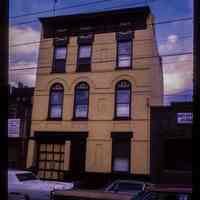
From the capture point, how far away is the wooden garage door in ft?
75.4

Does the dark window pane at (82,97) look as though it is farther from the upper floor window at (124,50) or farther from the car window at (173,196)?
the car window at (173,196)

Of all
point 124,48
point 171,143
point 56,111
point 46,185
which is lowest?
point 46,185

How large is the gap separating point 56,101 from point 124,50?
5.24 metres

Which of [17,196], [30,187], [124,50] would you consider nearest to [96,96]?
[124,50]

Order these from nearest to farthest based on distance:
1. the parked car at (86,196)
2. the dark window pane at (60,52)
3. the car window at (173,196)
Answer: the car window at (173,196) < the parked car at (86,196) < the dark window pane at (60,52)

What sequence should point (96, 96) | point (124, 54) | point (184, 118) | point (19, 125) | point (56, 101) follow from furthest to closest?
point (19, 125) < point (56, 101) < point (124, 54) < point (96, 96) < point (184, 118)

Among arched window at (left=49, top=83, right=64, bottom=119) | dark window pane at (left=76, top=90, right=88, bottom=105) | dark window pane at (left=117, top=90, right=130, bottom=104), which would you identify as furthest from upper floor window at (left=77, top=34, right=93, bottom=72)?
dark window pane at (left=117, top=90, right=130, bottom=104)

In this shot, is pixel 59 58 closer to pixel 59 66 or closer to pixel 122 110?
pixel 59 66

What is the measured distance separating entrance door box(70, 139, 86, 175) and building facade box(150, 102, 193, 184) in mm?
A: 4100

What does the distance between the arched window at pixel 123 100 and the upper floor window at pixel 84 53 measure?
7.72ft

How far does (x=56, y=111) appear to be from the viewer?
940 inches

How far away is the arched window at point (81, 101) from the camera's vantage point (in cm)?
2323

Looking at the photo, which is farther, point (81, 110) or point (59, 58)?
point (59, 58)

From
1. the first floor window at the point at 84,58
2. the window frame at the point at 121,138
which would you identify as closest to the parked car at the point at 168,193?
the window frame at the point at 121,138
